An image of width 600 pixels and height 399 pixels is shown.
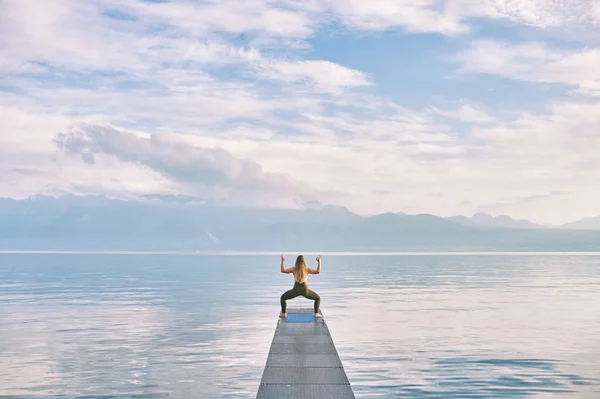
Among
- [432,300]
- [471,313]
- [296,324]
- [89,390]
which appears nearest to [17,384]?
[89,390]

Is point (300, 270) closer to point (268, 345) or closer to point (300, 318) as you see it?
point (300, 318)

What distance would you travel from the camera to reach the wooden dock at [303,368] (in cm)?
1457

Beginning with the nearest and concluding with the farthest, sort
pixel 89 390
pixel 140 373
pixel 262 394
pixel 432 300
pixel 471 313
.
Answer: pixel 262 394
pixel 89 390
pixel 140 373
pixel 471 313
pixel 432 300

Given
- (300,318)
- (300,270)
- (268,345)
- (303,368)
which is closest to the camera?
(303,368)

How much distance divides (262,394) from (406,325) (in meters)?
19.0

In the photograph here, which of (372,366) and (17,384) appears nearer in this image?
(17,384)

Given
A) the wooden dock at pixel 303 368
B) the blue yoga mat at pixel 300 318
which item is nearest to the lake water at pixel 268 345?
the wooden dock at pixel 303 368

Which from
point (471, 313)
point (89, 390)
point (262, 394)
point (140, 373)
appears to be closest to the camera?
point (262, 394)

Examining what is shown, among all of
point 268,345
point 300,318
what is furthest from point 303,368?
point 268,345

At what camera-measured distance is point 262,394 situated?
1453cm

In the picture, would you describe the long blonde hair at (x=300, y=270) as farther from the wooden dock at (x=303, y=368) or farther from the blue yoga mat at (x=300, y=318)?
the blue yoga mat at (x=300, y=318)

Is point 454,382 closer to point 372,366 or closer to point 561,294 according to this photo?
point 372,366

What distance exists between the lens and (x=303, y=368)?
1706 cm

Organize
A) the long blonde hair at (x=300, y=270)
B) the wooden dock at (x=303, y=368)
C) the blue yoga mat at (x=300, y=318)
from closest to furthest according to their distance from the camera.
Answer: the wooden dock at (x=303, y=368), the long blonde hair at (x=300, y=270), the blue yoga mat at (x=300, y=318)
